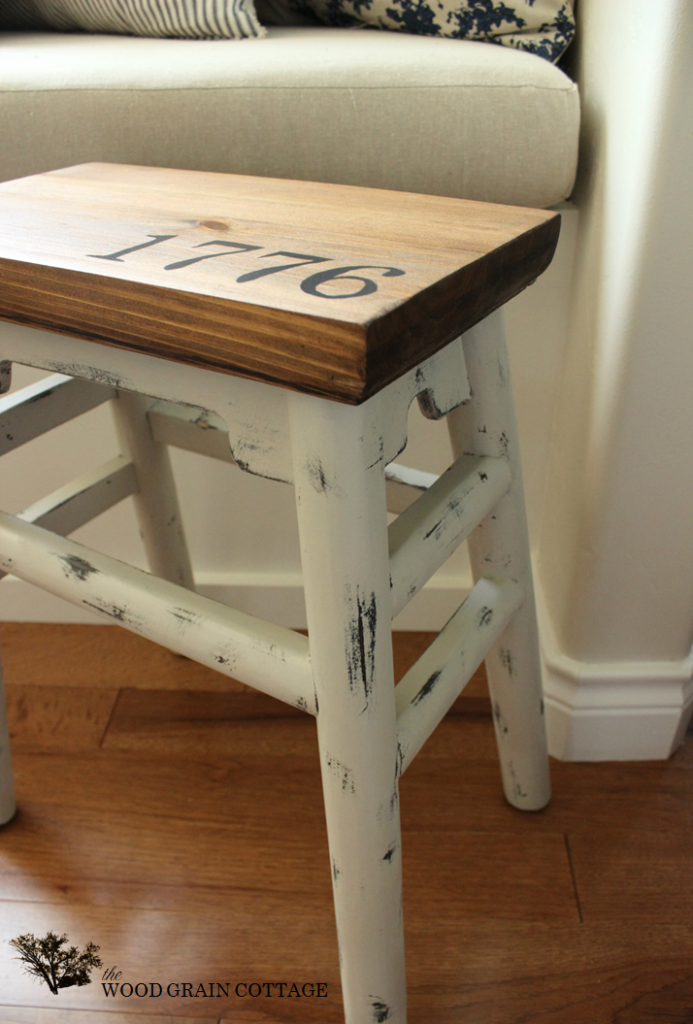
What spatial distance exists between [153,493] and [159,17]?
43 centimetres

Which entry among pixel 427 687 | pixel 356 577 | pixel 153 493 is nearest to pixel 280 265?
pixel 356 577

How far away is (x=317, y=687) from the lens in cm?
46

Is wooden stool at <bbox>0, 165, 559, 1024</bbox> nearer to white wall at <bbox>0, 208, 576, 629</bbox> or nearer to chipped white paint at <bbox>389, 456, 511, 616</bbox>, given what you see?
chipped white paint at <bbox>389, 456, 511, 616</bbox>

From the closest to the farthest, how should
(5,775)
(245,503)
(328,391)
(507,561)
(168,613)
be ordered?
(328,391) → (168,613) → (507,561) → (5,775) → (245,503)

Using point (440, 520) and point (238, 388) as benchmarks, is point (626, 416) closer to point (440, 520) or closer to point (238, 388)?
point (440, 520)

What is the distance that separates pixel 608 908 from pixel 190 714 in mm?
444

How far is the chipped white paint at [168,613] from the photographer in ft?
1.56

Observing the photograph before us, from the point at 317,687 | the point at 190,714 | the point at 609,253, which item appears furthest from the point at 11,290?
the point at 190,714

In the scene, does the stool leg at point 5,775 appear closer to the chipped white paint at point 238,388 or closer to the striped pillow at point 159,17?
the chipped white paint at point 238,388

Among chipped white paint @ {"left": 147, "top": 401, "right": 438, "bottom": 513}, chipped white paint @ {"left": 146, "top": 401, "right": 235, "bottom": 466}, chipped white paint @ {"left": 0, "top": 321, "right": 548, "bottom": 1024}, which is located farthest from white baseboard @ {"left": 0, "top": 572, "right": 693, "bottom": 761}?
chipped white paint @ {"left": 146, "top": 401, "right": 235, "bottom": 466}

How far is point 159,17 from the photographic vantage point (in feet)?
2.49

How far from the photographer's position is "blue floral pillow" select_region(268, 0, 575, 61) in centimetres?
71

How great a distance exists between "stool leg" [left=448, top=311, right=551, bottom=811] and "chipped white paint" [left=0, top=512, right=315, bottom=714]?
0.64 feet

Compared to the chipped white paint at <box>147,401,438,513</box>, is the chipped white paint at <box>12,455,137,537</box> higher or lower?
lower
